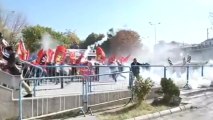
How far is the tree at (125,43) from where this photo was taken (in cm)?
8606

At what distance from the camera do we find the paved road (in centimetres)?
1288

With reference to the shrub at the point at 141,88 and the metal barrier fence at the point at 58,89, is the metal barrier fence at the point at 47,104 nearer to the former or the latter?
the metal barrier fence at the point at 58,89

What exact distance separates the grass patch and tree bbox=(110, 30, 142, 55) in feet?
236

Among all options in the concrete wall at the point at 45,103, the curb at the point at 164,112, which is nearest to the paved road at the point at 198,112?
the curb at the point at 164,112

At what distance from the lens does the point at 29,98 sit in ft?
34.8

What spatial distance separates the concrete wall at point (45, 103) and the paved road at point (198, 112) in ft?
7.02

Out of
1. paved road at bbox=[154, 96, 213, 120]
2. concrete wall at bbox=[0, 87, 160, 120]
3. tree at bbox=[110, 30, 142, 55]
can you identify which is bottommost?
paved road at bbox=[154, 96, 213, 120]

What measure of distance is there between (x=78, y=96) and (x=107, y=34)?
81033mm

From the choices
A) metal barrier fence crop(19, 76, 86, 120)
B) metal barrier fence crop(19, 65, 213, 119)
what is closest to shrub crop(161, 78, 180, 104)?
metal barrier fence crop(19, 65, 213, 119)

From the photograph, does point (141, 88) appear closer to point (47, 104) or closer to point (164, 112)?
point (164, 112)

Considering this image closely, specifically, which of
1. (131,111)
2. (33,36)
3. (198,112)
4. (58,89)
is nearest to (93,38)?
(33,36)

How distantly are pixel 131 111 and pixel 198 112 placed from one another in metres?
2.67

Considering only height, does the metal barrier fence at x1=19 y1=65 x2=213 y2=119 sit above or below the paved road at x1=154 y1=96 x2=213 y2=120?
above

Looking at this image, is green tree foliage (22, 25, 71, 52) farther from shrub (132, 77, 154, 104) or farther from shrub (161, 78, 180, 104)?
shrub (132, 77, 154, 104)
